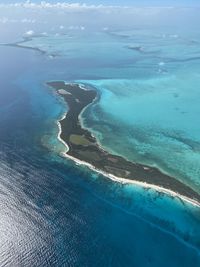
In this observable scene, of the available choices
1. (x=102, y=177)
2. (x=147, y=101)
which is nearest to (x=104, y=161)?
(x=102, y=177)

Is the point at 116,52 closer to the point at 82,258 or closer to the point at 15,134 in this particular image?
the point at 15,134

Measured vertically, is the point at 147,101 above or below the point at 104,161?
below

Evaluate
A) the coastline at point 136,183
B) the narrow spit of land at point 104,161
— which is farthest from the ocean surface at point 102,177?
the narrow spit of land at point 104,161

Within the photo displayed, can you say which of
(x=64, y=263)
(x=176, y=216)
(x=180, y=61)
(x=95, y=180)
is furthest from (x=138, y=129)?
(x=180, y=61)

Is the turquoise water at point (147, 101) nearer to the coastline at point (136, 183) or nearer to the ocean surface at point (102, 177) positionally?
the ocean surface at point (102, 177)

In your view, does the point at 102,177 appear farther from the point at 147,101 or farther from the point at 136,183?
the point at 147,101
